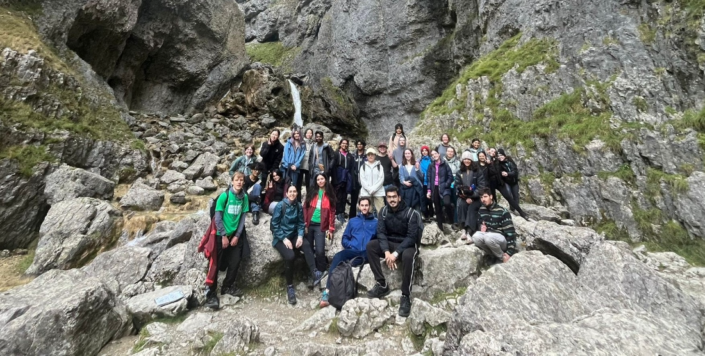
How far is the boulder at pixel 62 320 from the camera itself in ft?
18.0

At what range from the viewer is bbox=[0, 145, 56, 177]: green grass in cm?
1417

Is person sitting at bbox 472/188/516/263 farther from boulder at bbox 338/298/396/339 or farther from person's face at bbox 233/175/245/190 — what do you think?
person's face at bbox 233/175/245/190

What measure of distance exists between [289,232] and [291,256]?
0.61 m

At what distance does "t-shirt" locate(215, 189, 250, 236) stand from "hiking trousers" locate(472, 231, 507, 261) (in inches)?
230

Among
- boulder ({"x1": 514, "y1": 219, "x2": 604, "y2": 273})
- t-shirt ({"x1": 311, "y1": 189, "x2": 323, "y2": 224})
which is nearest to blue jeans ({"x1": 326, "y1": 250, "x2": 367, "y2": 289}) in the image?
t-shirt ({"x1": 311, "y1": 189, "x2": 323, "y2": 224})

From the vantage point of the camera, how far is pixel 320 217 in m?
8.34

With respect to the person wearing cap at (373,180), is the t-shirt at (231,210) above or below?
below

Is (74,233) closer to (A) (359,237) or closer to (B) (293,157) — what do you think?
(B) (293,157)

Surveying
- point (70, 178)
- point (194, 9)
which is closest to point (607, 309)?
point (70, 178)

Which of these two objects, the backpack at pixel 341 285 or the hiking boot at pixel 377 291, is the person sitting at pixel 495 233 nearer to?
the hiking boot at pixel 377 291

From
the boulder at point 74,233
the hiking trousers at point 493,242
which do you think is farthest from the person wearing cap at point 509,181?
the boulder at point 74,233

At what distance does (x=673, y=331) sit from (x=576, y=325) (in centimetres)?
124

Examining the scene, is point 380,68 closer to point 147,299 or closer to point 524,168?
point 524,168

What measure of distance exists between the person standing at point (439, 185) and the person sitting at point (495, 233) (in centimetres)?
185
